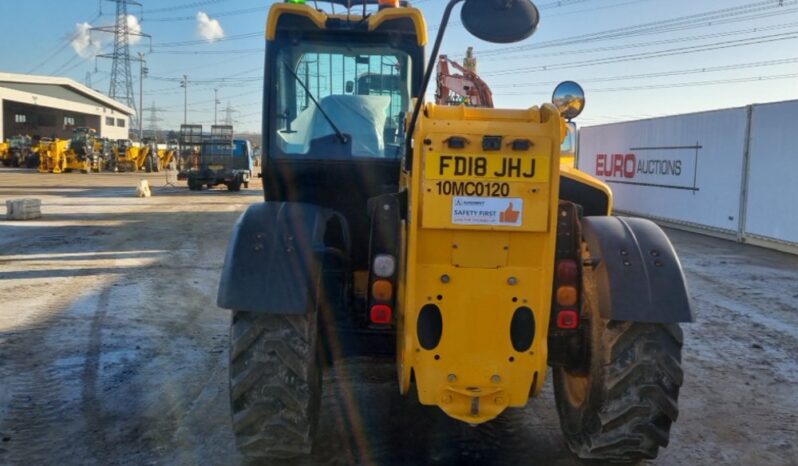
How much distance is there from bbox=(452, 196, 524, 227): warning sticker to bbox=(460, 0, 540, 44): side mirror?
2.41 ft

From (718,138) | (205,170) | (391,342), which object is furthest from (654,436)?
(205,170)

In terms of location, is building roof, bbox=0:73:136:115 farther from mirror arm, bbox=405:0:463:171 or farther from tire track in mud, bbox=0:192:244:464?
mirror arm, bbox=405:0:463:171

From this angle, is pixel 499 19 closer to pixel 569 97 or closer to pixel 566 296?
pixel 566 296

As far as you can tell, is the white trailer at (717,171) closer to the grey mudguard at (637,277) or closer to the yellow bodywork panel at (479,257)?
the grey mudguard at (637,277)

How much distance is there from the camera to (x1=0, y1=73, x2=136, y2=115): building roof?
64125 mm

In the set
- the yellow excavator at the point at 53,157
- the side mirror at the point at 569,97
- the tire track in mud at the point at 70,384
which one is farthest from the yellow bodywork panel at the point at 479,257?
the yellow excavator at the point at 53,157

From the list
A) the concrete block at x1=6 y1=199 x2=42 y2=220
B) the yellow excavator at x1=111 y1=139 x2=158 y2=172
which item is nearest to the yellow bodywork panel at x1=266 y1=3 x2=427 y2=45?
the concrete block at x1=6 y1=199 x2=42 y2=220

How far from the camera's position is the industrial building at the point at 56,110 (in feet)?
214

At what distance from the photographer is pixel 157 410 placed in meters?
4.75

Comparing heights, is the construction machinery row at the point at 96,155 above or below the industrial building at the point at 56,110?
below

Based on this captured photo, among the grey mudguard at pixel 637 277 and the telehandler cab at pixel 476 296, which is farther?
the grey mudguard at pixel 637 277

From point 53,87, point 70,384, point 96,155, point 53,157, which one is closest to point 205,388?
point 70,384

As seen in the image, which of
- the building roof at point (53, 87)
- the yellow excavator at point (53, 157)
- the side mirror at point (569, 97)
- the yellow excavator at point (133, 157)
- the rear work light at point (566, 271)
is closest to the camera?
the rear work light at point (566, 271)

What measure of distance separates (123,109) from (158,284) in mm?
76731
